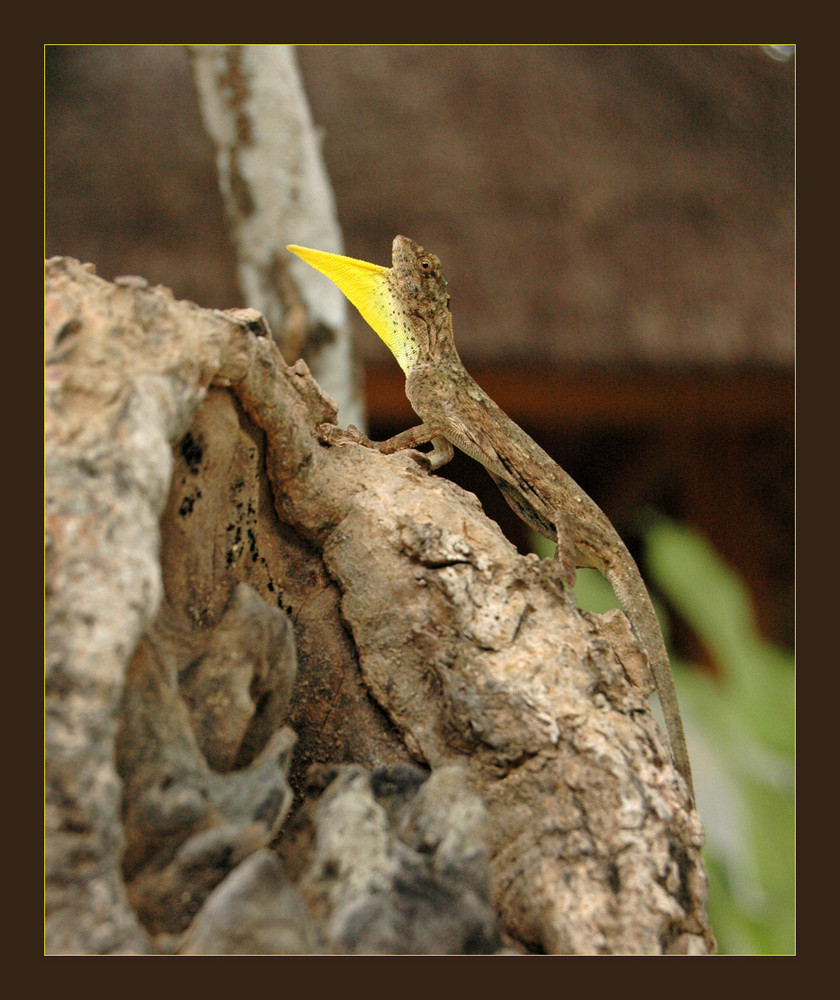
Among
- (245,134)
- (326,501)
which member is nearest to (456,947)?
(326,501)

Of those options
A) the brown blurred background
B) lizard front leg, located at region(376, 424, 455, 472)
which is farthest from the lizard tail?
the brown blurred background

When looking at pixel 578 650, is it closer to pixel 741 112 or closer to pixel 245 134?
pixel 245 134

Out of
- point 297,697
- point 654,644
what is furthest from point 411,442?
point 297,697

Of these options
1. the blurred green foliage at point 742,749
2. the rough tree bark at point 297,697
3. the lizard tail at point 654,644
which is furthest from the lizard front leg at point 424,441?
the blurred green foliage at point 742,749

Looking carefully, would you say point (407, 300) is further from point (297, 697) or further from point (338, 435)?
point (297, 697)

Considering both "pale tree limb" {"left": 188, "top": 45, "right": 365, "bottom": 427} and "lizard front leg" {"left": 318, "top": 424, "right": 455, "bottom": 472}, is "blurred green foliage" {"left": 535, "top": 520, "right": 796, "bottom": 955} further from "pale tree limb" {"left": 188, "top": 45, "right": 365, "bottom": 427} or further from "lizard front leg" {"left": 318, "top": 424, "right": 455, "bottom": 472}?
"pale tree limb" {"left": 188, "top": 45, "right": 365, "bottom": 427}

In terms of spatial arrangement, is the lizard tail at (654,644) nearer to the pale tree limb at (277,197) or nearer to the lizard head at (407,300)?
the lizard head at (407,300)
